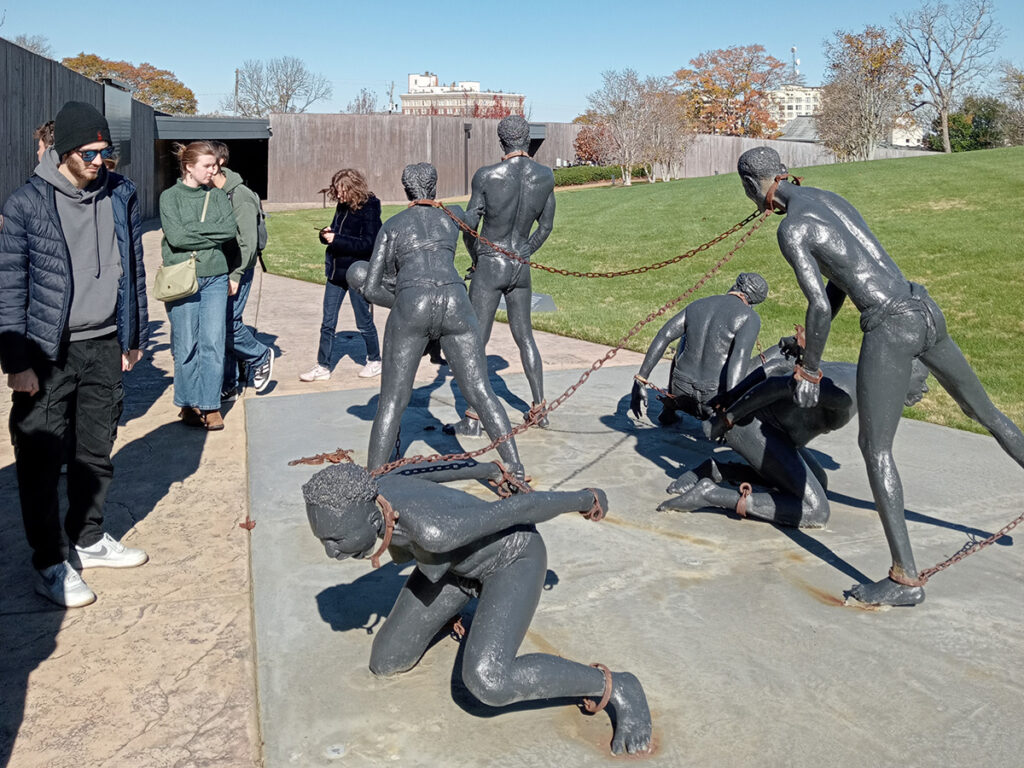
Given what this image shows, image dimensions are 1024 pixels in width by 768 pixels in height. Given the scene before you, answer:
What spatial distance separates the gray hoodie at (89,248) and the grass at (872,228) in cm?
612

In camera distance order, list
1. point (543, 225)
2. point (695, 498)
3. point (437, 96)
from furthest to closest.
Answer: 1. point (437, 96)
2. point (543, 225)
3. point (695, 498)

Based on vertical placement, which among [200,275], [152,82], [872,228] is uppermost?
[152,82]

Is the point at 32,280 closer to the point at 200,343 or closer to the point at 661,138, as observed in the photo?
the point at 200,343

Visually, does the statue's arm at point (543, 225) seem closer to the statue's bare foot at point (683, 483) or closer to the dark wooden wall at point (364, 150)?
the statue's bare foot at point (683, 483)

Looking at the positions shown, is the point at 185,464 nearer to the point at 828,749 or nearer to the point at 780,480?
the point at 780,480

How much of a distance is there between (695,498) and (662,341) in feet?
3.89

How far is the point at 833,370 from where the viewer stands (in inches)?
227

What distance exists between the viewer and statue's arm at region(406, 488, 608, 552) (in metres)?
3.21

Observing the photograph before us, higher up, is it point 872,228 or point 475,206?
point 872,228

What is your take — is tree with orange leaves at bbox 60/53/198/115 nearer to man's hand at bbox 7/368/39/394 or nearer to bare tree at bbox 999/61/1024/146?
bare tree at bbox 999/61/1024/146

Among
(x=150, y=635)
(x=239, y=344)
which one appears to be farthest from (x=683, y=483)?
(x=239, y=344)

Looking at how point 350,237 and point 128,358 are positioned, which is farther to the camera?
point 350,237

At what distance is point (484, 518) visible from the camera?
10.8ft

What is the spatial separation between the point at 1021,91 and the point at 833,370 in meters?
49.5
